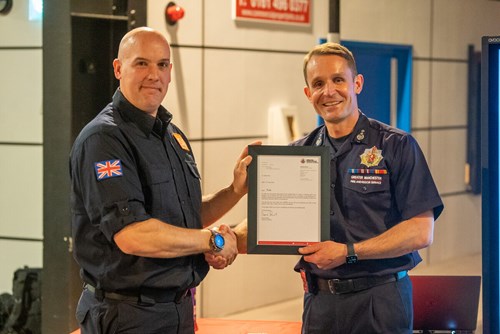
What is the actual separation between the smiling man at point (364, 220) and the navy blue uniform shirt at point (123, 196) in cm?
49

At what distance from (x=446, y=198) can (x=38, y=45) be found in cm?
471

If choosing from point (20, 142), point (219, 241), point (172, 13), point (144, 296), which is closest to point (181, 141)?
point (219, 241)

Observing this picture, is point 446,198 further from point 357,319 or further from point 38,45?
point 357,319

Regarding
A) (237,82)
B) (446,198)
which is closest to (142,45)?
(237,82)

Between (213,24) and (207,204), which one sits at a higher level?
(213,24)

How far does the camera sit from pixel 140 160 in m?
3.03

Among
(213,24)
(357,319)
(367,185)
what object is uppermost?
(213,24)

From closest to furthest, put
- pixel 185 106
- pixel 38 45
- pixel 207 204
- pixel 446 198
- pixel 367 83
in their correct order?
pixel 207 204 < pixel 38 45 < pixel 185 106 < pixel 367 83 < pixel 446 198

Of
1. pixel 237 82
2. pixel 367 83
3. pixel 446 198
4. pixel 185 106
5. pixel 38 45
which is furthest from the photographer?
pixel 446 198

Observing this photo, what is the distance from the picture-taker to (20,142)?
16.9ft

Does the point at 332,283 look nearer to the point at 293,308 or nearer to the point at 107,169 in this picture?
the point at 107,169

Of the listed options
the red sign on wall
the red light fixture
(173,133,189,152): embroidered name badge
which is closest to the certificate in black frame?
(173,133,189,152): embroidered name badge

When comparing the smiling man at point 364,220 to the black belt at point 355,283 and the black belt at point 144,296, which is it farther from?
the black belt at point 144,296

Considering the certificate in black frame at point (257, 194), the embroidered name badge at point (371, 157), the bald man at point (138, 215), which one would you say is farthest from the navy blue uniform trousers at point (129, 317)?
the embroidered name badge at point (371, 157)
